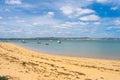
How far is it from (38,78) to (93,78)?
3585 millimetres

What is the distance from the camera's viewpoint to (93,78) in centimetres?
1320

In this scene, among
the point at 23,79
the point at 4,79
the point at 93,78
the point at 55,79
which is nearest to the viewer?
the point at 4,79

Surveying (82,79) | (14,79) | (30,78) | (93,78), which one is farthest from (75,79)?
(14,79)

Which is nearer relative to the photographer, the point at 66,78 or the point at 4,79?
the point at 4,79

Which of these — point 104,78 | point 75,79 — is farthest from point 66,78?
point 104,78

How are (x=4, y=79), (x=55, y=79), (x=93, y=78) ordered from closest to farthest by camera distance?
(x=4, y=79) < (x=55, y=79) < (x=93, y=78)

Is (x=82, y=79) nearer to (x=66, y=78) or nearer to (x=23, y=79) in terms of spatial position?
(x=66, y=78)

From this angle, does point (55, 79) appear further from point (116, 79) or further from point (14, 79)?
point (116, 79)

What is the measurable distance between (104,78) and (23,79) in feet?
17.5

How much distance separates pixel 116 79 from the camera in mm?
13547

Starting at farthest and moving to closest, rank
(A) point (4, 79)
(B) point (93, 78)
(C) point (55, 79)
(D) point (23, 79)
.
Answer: (B) point (93, 78) → (C) point (55, 79) → (D) point (23, 79) → (A) point (4, 79)

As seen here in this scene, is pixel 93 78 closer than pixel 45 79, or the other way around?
pixel 45 79

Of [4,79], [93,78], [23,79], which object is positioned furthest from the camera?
[93,78]

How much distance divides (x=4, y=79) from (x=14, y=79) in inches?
29.0
